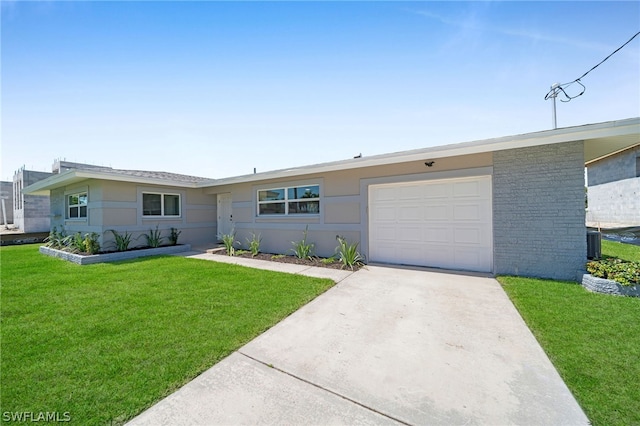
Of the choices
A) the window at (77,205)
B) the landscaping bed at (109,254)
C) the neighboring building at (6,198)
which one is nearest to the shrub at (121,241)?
the landscaping bed at (109,254)

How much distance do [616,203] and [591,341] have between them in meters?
15.5

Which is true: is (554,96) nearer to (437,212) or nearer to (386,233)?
(437,212)

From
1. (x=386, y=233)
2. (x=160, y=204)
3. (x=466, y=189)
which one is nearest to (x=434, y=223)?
(x=466, y=189)

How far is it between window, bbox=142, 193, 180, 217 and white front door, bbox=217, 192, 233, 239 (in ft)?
6.02

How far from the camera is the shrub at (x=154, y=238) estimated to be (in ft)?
32.1

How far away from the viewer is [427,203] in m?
6.57

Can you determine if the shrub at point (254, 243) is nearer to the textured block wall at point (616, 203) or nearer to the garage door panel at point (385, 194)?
the garage door panel at point (385, 194)

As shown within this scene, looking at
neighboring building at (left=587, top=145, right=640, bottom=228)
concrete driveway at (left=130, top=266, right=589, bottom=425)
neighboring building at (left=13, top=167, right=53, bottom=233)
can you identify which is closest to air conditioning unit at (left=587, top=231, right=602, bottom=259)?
concrete driveway at (left=130, top=266, right=589, bottom=425)

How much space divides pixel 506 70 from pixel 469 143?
309cm

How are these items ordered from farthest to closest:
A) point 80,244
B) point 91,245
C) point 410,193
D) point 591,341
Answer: point 80,244, point 91,245, point 410,193, point 591,341

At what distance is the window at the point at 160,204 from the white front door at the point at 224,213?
72.2 inches

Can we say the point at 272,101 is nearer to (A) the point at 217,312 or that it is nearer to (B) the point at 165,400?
(A) the point at 217,312

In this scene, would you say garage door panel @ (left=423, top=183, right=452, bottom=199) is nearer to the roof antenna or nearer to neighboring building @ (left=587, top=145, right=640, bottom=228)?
the roof antenna

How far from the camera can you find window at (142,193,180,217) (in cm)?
1009
